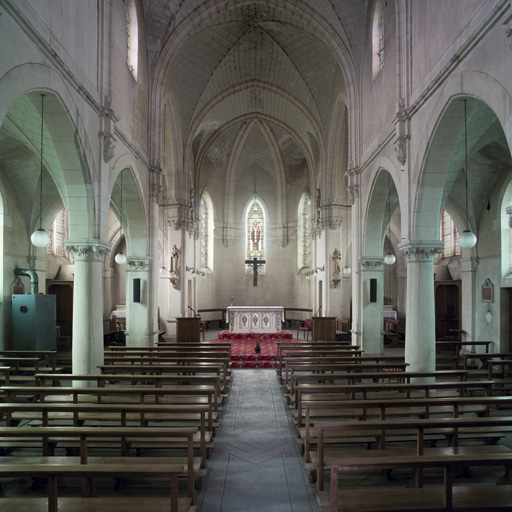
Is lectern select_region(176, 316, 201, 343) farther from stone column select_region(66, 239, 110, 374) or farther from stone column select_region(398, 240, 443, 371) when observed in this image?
stone column select_region(398, 240, 443, 371)

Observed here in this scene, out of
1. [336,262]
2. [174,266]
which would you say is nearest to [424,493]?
[336,262]

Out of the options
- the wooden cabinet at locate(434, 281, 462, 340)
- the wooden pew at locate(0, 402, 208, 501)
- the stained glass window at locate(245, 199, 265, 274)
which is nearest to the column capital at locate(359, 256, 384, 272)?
the wooden cabinet at locate(434, 281, 462, 340)

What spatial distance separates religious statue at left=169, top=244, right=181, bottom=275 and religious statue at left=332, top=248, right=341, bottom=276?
777 cm

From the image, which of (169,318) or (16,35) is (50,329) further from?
(16,35)

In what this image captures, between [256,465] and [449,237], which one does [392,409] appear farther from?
[449,237]

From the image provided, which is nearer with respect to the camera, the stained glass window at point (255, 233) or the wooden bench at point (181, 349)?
the wooden bench at point (181, 349)

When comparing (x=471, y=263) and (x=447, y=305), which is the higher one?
(x=471, y=263)

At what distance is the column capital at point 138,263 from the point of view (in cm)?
1559

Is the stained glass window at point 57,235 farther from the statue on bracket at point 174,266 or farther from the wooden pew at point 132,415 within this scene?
the wooden pew at point 132,415

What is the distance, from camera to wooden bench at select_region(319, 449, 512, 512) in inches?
156

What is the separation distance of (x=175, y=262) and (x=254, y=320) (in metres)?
5.04

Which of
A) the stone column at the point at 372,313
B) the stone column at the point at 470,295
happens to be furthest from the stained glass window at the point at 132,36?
the stone column at the point at 470,295

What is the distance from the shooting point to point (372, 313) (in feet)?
50.6

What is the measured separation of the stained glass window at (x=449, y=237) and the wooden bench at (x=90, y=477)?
1826cm
